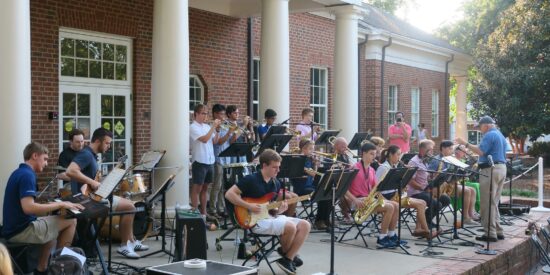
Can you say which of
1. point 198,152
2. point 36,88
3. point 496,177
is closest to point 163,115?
point 198,152

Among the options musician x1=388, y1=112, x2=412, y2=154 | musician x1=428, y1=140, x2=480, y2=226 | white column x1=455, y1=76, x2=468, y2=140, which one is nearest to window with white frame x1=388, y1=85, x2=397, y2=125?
white column x1=455, y1=76, x2=468, y2=140

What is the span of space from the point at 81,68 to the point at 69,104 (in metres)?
0.72

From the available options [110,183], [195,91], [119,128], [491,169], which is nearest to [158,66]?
[119,128]

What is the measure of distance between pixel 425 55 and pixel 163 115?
1722 cm

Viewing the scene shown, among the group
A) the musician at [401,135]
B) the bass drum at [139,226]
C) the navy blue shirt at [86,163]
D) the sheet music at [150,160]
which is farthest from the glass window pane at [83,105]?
the musician at [401,135]

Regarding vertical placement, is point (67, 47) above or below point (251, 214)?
above

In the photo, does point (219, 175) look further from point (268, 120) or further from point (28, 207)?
point (28, 207)

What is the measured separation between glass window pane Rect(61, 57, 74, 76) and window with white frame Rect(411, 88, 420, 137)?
51.1ft

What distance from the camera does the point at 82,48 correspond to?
11758 mm

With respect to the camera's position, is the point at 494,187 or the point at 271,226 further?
the point at 494,187

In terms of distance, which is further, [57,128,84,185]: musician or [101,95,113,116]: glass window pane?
[101,95,113,116]: glass window pane

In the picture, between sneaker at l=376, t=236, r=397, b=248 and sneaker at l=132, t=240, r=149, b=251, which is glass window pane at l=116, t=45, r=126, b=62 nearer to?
sneaker at l=132, t=240, r=149, b=251

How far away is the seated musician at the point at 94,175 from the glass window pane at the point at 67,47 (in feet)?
13.3

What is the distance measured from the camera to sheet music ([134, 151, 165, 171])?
29.6ft
